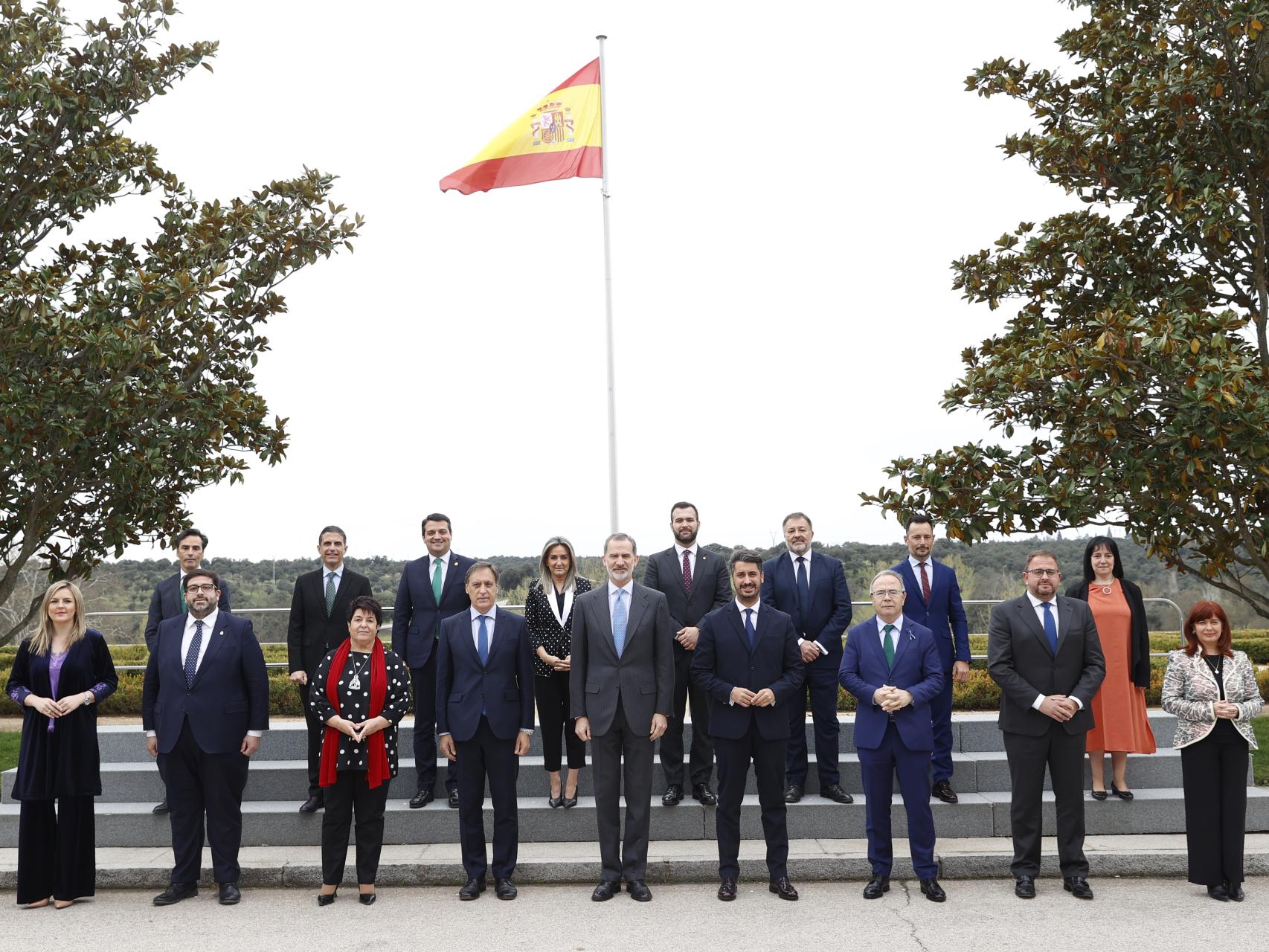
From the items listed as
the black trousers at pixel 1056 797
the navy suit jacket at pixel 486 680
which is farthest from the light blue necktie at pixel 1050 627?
the navy suit jacket at pixel 486 680

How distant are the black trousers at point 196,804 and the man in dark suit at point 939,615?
175 inches

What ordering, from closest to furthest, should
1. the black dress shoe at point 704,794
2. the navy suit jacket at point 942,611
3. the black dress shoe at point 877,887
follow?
the black dress shoe at point 877,887
the navy suit jacket at point 942,611
the black dress shoe at point 704,794

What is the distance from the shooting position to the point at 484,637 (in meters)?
6.84

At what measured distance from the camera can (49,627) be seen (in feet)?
22.1

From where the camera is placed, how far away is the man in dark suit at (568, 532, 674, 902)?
21.6 feet

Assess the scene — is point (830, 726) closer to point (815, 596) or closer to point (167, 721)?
point (815, 596)

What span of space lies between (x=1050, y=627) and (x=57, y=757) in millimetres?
6018

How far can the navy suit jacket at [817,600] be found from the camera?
7402mm

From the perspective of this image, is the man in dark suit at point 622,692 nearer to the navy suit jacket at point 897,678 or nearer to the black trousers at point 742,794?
the black trousers at point 742,794

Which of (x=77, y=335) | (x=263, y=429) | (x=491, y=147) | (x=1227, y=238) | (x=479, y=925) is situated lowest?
(x=479, y=925)

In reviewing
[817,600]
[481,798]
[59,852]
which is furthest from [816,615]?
[59,852]

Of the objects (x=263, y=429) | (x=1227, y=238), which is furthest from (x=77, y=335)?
(x=1227, y=238)

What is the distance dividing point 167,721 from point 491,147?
248 inches

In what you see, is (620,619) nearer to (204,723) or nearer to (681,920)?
(681,920)
